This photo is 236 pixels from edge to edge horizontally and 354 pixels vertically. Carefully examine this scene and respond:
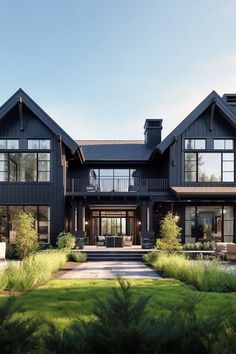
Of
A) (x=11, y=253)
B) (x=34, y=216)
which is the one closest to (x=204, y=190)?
(x=34, y=216)

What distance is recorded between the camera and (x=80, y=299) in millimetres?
7395

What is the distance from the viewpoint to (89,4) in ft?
51.8

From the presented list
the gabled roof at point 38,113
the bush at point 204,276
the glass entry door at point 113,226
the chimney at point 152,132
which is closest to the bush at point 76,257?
the bush at point 204,276

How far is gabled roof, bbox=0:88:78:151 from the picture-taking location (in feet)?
72.8

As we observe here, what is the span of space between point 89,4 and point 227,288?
511 inches

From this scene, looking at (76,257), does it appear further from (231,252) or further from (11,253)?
(231,252)

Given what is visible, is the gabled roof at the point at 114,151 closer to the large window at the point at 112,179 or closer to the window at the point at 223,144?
the large window at the point at 112,179

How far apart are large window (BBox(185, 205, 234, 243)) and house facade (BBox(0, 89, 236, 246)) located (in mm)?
66

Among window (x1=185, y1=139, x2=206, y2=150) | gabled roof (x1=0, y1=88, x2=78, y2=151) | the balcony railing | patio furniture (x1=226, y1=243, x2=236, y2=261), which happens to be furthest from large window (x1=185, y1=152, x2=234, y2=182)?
gabled roof (x1=0, y1=88, x2=78, y2=151)

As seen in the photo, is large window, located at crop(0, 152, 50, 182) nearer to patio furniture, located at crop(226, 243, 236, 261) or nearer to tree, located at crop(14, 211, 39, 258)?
tree, located at crop(14, 211, 39, 258)

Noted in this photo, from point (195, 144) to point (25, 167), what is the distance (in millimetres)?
11247

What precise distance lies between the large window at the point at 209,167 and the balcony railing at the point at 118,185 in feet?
5.98

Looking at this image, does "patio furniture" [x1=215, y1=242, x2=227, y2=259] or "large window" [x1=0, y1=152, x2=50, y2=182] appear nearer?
"patio furniture" [x1=215, y1=242, x2=227, y2=259]

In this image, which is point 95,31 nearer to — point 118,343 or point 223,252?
point 223,252
